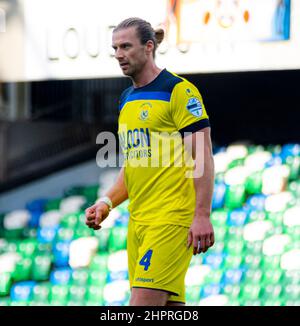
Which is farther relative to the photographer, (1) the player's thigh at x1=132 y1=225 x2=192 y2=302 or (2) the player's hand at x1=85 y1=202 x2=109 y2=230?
(2) the player's hand at x1=85 y1=202 x2=109 y2=230

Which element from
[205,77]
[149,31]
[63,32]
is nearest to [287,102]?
[205,77]

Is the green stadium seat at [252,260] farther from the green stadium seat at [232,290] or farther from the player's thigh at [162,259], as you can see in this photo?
the player's thigh at [162,259]

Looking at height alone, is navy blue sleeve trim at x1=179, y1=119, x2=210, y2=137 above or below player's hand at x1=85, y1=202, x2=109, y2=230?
above

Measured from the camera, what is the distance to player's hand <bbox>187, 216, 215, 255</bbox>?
3.51m

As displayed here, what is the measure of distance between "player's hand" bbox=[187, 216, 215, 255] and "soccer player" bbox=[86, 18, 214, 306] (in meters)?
0.09

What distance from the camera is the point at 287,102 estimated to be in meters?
8.45

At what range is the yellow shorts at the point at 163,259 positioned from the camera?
145 inches

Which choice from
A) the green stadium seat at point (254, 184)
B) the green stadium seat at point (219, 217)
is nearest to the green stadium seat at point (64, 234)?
the green stadium seat at point (219, 217)

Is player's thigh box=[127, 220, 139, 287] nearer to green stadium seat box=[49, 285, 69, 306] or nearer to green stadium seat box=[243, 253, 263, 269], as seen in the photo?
green stadium seat box=[243, 253, 263, 269]

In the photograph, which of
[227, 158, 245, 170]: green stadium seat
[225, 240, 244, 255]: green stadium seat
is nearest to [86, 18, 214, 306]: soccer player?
[225, 240, 244, 255]: green stadium seat

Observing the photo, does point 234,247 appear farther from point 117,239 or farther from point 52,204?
point 52,204

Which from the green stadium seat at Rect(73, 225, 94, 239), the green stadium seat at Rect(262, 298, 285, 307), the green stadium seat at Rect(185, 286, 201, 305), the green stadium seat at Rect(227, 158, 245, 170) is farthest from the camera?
the green stadium seat at Rect(73, 225, 94, 239)
